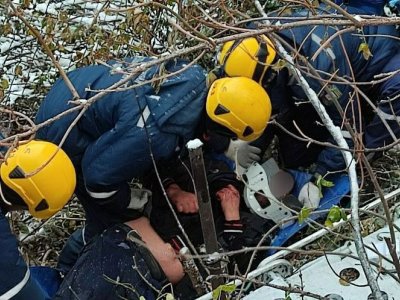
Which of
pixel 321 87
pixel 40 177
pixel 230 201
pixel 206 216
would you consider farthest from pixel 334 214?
pixel 230 201

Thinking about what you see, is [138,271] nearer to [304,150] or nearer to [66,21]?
[304,150]

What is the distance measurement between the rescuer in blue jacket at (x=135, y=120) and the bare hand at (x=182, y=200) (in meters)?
0.32

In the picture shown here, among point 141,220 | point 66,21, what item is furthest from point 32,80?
point 141,220

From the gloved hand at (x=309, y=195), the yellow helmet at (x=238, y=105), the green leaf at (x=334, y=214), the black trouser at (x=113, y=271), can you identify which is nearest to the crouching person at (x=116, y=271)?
the black trouser at (x=113, y=271)

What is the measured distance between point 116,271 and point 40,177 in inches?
22.2

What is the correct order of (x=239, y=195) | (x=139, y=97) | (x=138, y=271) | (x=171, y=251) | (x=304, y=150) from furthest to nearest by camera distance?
1. (x=304, y=150)
2. (x=239, y=195)
3. (x=171, y=251)
4. (x=139, y=97)
5. (x=138, y=271)

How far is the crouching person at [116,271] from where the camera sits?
135 inches

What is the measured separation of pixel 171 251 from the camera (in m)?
3.88

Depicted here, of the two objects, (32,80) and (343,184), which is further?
(32,80)

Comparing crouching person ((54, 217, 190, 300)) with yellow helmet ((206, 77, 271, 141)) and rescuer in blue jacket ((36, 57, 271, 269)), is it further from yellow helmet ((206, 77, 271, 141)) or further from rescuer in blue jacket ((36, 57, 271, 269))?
yellow helmet ((206, 77, 271, 141))

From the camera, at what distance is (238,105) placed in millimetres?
3693

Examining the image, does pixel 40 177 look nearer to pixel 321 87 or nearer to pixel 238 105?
pixel 238 105

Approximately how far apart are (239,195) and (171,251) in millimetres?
543

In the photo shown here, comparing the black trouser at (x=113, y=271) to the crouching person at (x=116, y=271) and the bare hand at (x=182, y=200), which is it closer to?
the crouching person at (x=116, y=271)
